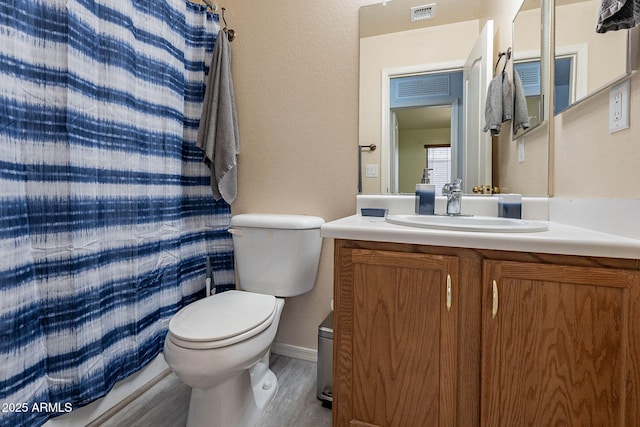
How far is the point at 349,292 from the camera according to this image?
96 cm

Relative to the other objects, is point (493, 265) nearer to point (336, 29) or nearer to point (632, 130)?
point (632, 130)

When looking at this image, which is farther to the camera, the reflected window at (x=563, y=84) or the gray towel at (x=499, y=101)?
the gray towel at (x=499, y=101)

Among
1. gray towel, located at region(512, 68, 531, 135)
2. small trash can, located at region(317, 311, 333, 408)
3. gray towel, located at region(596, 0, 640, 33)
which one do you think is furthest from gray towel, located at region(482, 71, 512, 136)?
small trash can, located at region(317, 311, 333, 408)

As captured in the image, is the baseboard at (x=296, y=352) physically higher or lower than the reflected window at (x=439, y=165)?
lower

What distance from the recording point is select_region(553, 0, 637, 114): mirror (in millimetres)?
797

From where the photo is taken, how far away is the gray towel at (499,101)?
131 centimetres

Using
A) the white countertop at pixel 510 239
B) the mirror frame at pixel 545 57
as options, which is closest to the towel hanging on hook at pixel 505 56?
the mirror frame at pixel 545 57

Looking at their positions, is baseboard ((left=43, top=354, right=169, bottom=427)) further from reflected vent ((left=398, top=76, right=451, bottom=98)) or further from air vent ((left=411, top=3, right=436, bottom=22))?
air vent ((left=411, top=3, right=436, bottom=22))

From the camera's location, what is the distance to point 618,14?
2.40 feet

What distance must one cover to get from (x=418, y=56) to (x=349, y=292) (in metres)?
1.14

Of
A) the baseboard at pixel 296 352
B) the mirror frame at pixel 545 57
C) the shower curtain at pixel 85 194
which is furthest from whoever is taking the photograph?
the baseboard at pixel 296 352

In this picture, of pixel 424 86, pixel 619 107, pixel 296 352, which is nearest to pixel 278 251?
pixel 296 352

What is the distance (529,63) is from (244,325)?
5.03ft

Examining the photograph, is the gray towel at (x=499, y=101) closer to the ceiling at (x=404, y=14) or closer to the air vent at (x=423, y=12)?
the ceiling at (x=404, y=14)
